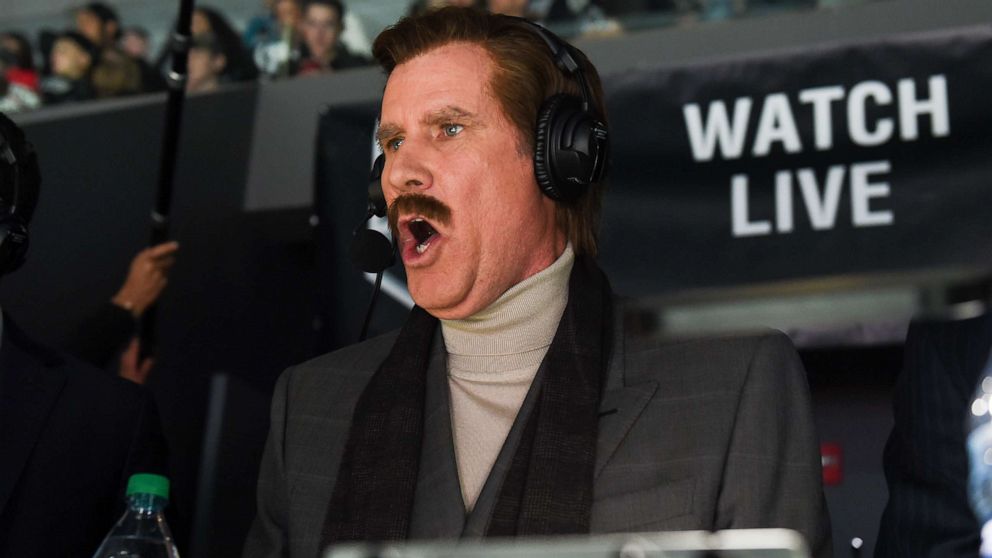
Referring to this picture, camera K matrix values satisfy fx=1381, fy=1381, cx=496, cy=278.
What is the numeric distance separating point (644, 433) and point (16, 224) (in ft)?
2.71

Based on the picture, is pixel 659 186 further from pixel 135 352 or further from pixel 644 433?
pixel 644 433

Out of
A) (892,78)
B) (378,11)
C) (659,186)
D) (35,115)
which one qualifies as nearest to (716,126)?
(659,186)

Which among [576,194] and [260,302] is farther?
[260,302]

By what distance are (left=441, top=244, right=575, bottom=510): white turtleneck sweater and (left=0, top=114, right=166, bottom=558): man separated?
0.52 meters

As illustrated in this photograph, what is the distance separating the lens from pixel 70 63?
4062 mm

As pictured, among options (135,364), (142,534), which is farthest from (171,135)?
(142,534)

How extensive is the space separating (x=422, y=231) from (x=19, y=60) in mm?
2856

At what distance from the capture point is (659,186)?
293 cm

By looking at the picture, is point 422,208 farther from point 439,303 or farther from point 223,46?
point 223,46

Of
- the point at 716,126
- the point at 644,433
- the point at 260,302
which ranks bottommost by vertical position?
the point at 644,433

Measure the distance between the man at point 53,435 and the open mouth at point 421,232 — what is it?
51 cm

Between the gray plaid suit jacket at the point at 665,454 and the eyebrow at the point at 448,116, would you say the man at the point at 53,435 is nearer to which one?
the gray plaid suit jacket at the point at 665,454

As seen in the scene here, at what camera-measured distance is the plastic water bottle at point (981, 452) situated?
153cm

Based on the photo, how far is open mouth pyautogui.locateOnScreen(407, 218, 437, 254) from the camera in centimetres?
160
